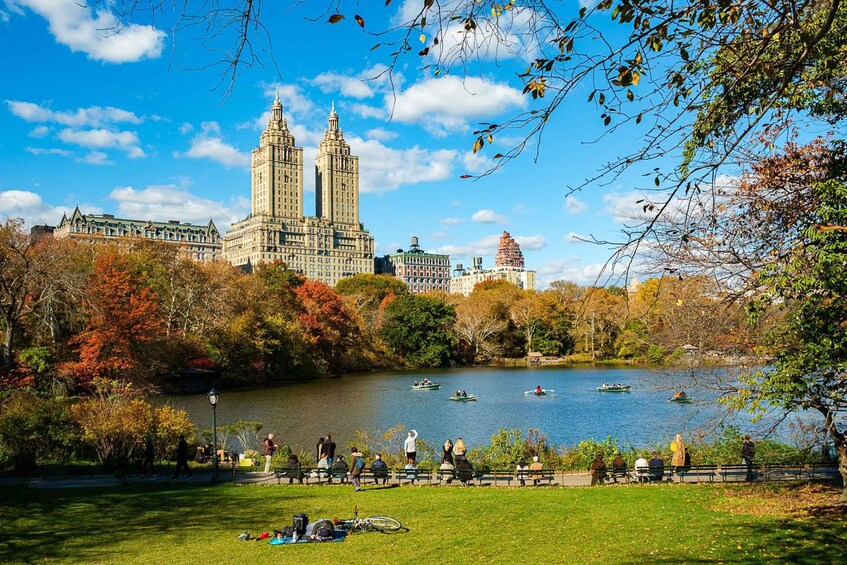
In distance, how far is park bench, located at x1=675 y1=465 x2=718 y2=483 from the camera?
1712cm

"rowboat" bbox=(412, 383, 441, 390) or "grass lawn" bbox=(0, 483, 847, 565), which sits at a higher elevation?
"rowboat" bbox=(412, 383, 441, 390)

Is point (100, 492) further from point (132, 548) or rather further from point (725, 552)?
point (725, 552)

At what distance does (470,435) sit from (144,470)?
588 inches

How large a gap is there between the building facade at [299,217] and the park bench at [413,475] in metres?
138

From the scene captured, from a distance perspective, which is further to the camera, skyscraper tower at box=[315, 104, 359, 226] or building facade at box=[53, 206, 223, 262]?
skyscraper tower at box=[315, 104, 359, 226]

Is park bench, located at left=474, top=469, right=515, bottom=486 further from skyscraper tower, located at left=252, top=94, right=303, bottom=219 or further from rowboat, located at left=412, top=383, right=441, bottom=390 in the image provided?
skyscraper tower, located at left=252, top=94, right=303, bottom=219

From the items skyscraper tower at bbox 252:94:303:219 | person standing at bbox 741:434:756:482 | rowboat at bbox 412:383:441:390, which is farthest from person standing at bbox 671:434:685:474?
skyscraper tower at bbox 252:94:303:219

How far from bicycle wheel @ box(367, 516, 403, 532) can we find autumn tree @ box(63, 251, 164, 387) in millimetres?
30444

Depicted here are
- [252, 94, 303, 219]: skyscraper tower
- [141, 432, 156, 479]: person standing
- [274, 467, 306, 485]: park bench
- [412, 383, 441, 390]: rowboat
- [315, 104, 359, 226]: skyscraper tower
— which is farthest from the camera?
[315, 104, 359, 226]: skyscraper tower

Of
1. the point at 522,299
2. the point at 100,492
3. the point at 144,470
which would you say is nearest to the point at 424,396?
the point at 144,470

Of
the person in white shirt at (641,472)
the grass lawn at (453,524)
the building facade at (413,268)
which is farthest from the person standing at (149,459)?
the building facade at (413,268)

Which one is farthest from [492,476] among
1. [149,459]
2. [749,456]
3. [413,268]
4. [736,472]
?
[413,268]

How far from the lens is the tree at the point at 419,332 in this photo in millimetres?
82500

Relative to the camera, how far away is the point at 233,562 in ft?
34.1
